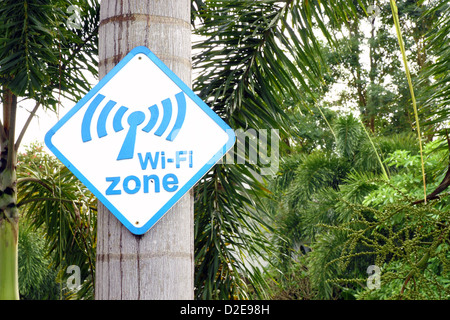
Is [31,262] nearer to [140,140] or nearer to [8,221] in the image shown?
[8,221]

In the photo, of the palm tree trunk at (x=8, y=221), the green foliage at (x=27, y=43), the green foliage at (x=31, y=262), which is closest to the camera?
the green foliage at (x=27, y=43)

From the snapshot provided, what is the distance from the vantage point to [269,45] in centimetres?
342

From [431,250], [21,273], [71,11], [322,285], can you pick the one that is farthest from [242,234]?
[21,273]

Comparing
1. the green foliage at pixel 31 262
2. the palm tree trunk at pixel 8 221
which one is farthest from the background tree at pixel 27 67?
the green foliage at pixel 31 262

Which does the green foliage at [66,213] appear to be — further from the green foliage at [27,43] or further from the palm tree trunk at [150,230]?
the palm tree trunk at [150,230]

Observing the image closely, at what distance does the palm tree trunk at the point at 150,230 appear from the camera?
4.45ft

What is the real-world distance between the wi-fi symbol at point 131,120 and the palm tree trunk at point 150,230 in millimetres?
112

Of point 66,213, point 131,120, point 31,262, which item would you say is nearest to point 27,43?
point 66,213

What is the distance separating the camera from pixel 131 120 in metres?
1.44

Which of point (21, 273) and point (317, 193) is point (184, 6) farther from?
point (21, 273)

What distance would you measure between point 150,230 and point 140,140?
25cm

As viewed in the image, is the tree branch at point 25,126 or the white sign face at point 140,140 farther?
the tree branch at point 25,126

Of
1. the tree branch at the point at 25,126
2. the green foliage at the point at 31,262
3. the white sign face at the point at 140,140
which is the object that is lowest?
the green foliage at the point at 31,262

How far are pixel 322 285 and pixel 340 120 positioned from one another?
11.8 feet
